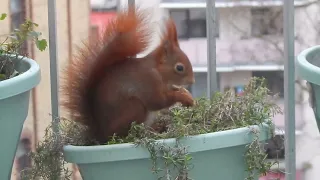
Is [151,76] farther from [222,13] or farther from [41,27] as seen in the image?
[222,13]

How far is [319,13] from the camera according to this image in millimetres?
2527

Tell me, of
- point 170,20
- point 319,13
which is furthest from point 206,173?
point 319,13

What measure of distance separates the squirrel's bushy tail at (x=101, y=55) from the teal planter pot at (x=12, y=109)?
0.10m

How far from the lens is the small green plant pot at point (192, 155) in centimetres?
126

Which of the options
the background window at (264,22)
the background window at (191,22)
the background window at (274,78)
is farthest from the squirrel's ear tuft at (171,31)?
the background window at (264,22)

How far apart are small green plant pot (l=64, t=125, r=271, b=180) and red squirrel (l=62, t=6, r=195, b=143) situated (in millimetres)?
92

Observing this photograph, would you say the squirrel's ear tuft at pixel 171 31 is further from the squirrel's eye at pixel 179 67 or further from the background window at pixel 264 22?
the background window at pixel 264 22

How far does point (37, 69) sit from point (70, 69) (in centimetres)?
10

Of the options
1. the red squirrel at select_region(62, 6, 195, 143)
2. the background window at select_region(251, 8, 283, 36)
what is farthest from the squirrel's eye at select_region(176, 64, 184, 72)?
the background window at select_region(251, 8, 283, 36)

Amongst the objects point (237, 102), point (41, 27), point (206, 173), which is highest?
point (41, 27)

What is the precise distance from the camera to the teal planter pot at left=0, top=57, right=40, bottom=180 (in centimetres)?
121

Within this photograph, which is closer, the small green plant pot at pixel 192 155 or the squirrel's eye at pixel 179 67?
the small green plant pot at pixel 192 155

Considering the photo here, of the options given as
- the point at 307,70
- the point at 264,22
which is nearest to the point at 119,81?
the point at 307,70

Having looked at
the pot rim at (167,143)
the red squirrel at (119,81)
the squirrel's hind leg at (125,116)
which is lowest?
the pot rim at (167,143)
